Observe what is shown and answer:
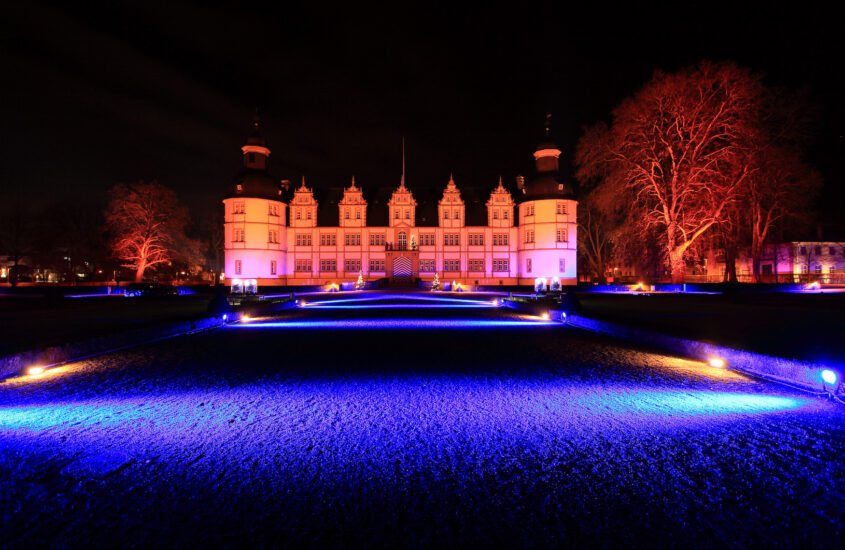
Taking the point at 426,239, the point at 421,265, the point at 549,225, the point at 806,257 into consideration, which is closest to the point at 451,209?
the point at 426,239

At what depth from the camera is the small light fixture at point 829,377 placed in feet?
20.1

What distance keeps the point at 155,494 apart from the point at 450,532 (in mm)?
2026

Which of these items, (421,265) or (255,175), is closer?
(255,175)

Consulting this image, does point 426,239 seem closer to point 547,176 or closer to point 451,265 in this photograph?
point 451,265

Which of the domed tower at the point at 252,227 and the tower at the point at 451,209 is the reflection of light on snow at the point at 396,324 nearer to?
the domed tower at the point at 252,227

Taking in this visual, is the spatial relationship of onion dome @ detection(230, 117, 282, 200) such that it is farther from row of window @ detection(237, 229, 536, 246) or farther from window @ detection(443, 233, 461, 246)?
window @ detection(443, 233, 461, 246)

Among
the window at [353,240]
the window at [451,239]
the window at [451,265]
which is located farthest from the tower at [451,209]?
the window at [353,240]

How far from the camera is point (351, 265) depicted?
62.2 meters

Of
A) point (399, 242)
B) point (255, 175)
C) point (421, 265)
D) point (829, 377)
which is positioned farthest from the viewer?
point (421, 265)

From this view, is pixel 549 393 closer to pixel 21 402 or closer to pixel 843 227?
pixel 21 402

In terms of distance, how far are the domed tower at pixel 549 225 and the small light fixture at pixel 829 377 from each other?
50.2 meters

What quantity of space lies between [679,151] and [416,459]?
124 ft

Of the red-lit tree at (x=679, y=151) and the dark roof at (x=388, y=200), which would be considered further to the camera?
the dark roof at (x=388, y=200)

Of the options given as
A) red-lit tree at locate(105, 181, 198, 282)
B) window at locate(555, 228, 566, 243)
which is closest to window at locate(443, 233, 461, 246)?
window at locate(555, 228, 566, 243)
